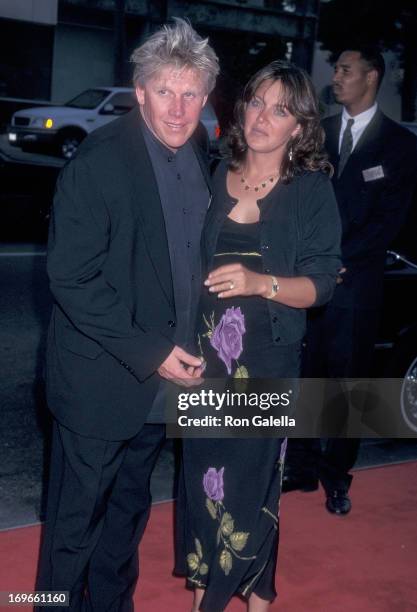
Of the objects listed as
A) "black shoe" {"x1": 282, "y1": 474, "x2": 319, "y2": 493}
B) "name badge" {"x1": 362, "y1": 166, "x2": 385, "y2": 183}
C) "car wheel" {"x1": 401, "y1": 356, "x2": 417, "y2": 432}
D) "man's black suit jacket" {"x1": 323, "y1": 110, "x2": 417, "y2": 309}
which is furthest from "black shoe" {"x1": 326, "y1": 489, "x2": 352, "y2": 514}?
"name badge" {"x1": 362, "y1": 166, "x2": 385, "y2": 183}

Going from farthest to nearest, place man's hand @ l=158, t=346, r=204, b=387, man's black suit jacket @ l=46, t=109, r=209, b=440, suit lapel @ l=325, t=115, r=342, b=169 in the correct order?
1. suit lapel @ l=325, t=115, r=342, b=169
2. man's hand @ l=158, t=346, r=204, b=387
3. man's black suit jacket @ l=46, t=109, r=209, b=440

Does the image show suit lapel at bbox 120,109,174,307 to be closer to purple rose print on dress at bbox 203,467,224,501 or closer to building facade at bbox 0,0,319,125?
purple rose print on dress at bbox 203,467,224,501

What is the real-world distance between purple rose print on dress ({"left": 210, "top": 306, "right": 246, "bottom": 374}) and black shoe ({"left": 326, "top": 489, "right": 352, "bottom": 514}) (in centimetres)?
162

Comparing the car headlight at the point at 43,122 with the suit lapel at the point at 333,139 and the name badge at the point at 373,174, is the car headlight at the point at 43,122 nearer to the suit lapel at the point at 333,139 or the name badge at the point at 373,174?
the suit lapel at the point at 333,139

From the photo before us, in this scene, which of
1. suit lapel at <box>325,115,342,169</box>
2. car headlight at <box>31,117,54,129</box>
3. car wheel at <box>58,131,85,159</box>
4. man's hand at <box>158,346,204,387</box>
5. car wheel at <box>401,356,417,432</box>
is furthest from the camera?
car wheel at <box>58,131,85,159</box>

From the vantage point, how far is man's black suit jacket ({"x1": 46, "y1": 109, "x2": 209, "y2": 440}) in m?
2.48

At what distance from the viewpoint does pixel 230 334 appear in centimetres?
296

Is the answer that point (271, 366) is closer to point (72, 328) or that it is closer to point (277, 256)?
point (277, 256)

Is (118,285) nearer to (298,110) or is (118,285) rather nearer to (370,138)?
(298,110)

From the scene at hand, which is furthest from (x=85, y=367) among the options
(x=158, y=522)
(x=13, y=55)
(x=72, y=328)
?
(x=13, y=55)

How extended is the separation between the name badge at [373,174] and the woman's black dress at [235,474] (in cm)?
141

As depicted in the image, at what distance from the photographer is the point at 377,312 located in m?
4.38

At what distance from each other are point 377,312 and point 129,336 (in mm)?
2112

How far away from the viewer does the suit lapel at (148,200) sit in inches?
102
